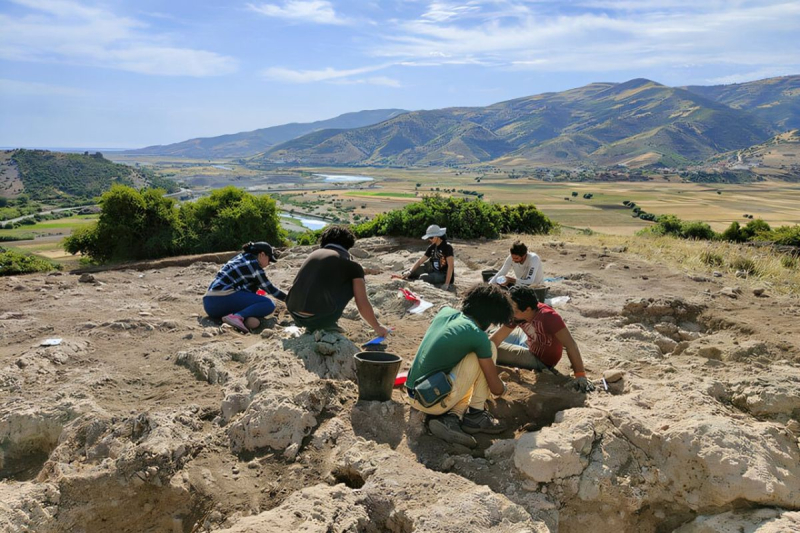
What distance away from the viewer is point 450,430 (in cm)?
407

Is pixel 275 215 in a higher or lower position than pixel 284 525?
higher

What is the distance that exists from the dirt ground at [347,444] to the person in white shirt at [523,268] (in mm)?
1465

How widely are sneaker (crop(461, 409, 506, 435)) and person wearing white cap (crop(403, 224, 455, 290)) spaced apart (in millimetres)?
5050

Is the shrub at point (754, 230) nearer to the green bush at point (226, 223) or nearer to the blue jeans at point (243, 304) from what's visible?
the green bush at point (226, 223)

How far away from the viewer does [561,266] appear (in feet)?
38.1

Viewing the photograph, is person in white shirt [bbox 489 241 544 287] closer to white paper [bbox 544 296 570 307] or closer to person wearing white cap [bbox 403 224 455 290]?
white paper [bbox 544 296 570 307]

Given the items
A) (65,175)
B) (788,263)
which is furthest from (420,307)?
(65,175)

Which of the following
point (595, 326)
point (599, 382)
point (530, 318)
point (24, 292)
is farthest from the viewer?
point (24, 292)

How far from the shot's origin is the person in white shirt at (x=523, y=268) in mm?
7148

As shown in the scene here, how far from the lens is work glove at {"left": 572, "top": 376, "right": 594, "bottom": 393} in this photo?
16.1 feet

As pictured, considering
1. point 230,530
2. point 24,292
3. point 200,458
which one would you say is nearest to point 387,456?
point 230,530

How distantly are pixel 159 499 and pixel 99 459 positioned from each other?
2.04ft

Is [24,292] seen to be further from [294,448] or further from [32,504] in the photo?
[294,448]

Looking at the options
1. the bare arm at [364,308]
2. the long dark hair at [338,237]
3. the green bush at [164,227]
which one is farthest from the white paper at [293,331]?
the green bush at [164,227]
